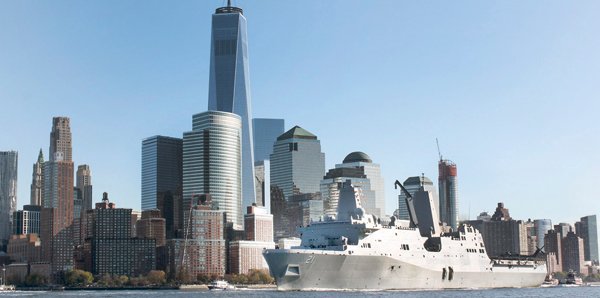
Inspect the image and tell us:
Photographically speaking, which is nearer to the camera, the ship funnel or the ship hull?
the ship hull

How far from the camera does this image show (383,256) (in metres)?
131

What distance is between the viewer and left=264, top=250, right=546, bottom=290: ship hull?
123750 millimetres

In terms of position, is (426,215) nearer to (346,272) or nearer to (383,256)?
(383,256)

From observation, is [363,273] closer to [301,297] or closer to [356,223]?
[356,223]

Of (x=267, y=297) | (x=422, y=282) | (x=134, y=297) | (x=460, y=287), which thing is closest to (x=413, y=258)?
(x=422, y=282)

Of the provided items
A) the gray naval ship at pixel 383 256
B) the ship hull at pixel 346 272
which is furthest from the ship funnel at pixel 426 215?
the ship hull at pixel 346 272

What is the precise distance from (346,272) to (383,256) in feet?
25.2

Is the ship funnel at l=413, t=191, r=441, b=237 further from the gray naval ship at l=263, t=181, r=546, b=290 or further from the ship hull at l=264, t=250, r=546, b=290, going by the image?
the ship hull at l=264, t=250, r=546, b=290

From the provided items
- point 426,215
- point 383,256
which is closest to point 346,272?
point 383,256

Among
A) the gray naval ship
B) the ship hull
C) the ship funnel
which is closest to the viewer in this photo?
the ship hull

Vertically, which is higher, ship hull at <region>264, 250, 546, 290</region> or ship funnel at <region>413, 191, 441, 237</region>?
ship funnel at <region>413, 191, 441, 237</region>

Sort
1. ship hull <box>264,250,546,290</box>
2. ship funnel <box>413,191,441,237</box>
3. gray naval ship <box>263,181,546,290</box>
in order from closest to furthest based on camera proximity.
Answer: ship hull <box>264,250,546,290</box>
gray naval ship <box>263,181,546,290</box>
ship funnel <box>413,191,441,237</box>

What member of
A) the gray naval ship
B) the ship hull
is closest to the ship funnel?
the gray naval ship

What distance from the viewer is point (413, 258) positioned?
450 ft
